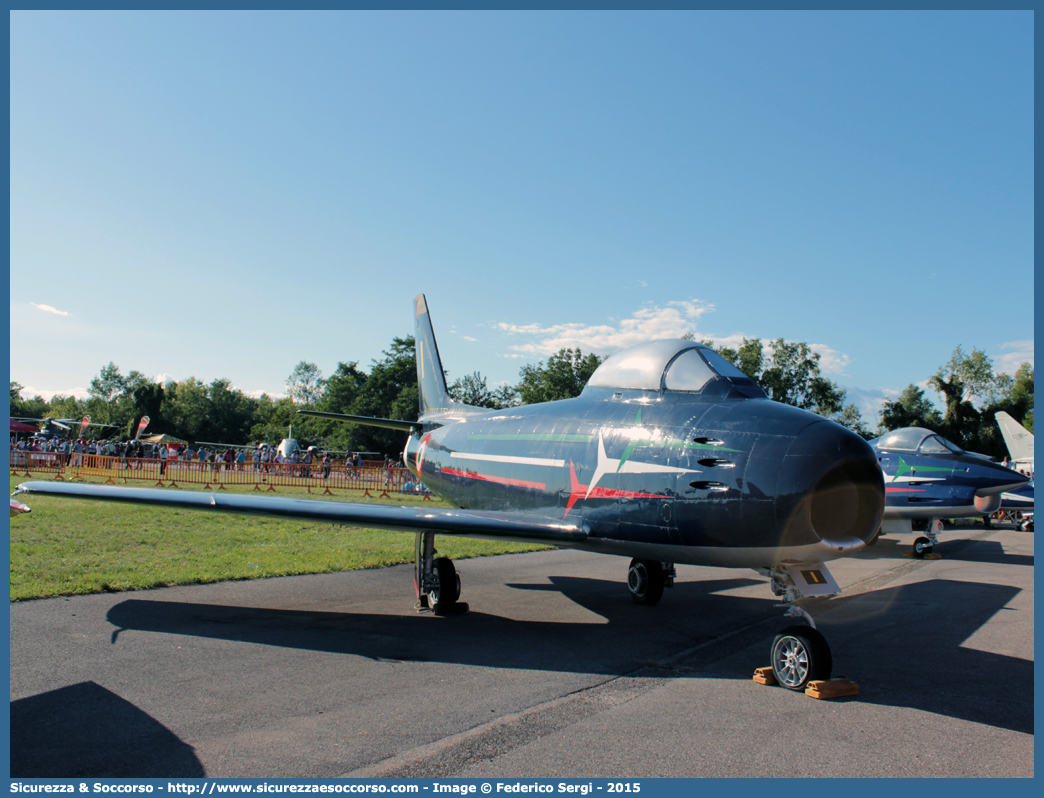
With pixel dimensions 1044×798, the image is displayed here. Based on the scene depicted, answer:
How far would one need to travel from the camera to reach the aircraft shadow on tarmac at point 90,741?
3539 mm

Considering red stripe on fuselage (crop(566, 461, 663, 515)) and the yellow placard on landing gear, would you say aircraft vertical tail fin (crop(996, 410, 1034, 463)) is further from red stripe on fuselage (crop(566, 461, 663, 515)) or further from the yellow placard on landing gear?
red stripe on fuselage (crop(566, 461, 663, 515))

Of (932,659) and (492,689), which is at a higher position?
(492,689)

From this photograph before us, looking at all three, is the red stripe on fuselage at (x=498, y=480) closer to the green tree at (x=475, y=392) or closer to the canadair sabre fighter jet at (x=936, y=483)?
the canadair sabre fighter jet at (x=936, y=483)

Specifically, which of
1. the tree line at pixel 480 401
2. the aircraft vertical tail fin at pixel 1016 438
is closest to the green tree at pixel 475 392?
the tree line at pixel 480 401

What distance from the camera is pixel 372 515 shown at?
6.88 m

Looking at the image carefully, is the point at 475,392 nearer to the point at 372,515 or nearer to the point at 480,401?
the point at 480,401

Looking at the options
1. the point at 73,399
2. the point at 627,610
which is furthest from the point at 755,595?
the point at 73,399

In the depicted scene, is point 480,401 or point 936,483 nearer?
point 936,483

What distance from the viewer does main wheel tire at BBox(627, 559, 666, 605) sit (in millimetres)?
8820

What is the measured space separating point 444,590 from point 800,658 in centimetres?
448

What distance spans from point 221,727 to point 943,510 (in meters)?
16.8

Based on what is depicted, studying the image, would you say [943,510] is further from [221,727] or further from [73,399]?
[73,399]

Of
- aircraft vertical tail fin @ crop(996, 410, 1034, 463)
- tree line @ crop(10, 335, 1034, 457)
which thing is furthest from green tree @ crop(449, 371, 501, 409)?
aircraft vertical tail fin @ crop(996, 410, 1034, 463)

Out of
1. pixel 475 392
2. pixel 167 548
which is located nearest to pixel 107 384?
pixel 475 392
